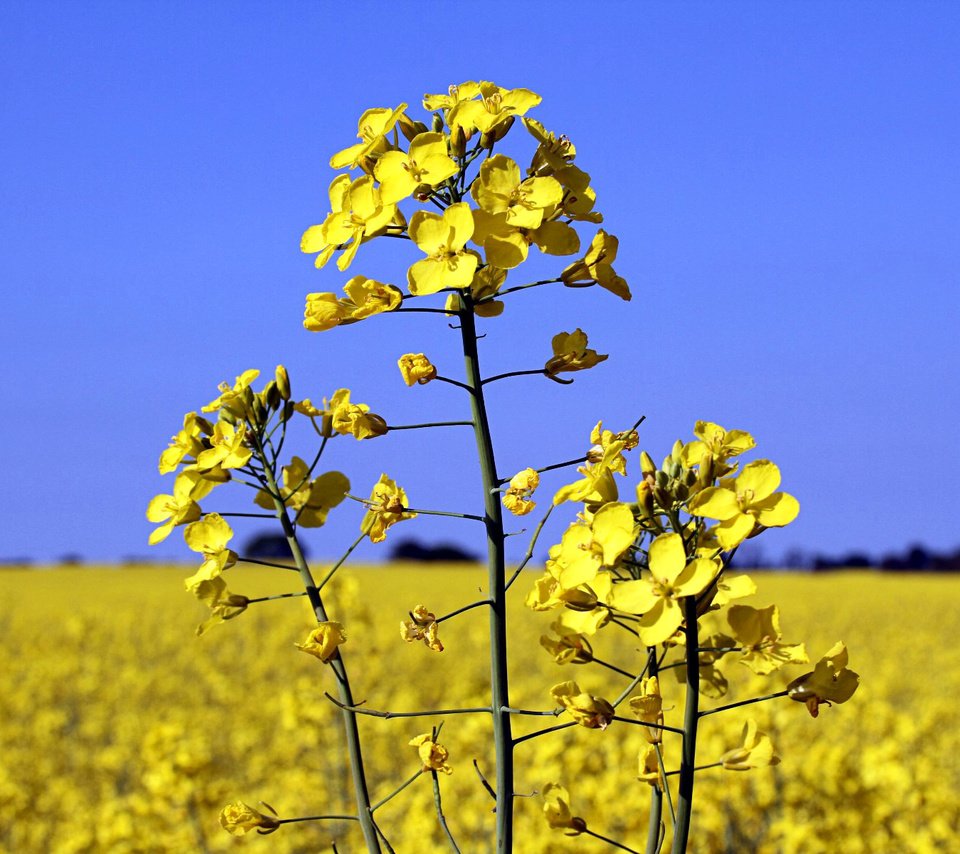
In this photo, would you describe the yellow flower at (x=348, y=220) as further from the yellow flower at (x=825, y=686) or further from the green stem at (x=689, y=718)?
the yellow flower at (x=825, y=686)

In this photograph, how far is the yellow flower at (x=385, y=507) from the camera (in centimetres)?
181

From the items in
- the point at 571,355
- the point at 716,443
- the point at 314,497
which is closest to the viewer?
the point at 716,443

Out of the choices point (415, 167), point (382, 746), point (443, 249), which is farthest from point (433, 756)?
point (382, 746)

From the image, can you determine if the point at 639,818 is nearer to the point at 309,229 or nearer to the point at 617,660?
the point at 309,229

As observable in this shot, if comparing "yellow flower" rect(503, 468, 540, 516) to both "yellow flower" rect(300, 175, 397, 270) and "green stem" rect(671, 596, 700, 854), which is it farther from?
"yellow flower" rect(300, 175, 397, 270)

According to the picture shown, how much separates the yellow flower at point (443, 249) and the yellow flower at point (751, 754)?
86 cm

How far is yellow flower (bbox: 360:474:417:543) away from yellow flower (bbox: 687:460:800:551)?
1.62 ft

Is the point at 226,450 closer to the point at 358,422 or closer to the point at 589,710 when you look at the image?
the point at 358,422

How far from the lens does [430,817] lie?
5027 mm

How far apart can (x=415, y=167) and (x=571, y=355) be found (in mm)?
398

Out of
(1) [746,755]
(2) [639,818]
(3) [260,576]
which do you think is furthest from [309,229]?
(3) [260,576]

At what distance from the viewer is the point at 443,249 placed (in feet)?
5.37

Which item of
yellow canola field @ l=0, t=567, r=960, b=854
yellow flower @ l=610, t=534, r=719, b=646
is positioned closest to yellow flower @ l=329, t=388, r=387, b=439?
yellow flower @ l=610, t=534, r=719, b=646

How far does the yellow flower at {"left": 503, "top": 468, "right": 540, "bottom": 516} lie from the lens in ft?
5.48
